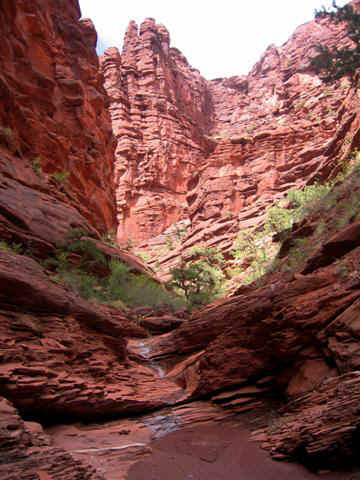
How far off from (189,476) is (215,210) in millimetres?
Result: 37888

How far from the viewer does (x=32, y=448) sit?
3.81 metres

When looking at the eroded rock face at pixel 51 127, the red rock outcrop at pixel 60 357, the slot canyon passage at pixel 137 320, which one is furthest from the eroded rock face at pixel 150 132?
the red rock outcrop at pixel 60 357

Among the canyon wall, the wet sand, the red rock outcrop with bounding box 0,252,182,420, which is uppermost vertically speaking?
the canyon wall

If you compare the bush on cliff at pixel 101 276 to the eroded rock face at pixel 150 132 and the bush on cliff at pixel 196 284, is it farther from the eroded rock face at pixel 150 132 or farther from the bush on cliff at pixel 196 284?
the eroded rock face at pixel 150 132

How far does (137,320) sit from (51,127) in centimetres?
1425

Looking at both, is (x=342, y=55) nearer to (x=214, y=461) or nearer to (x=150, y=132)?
(x=214, y=461)

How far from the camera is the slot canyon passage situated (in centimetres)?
423

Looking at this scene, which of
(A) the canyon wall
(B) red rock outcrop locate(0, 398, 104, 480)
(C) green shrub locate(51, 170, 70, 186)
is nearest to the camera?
(B) red rock outcrop locate(0, 398, 104, 480)

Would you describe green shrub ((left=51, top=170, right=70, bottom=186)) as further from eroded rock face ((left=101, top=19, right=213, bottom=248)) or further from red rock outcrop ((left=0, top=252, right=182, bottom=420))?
eroded rock face ((left=101, top=19, right=213, bottom=248))

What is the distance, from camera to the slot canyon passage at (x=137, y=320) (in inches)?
167

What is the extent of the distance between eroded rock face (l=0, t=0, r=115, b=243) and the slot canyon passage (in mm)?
113

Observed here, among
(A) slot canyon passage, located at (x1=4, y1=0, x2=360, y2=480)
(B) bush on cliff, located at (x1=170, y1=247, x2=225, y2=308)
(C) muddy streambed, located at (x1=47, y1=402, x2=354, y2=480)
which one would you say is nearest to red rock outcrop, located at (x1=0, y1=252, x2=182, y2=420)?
(A) slot canyon passage, located at (x1=4, y1=0, x2=360, y2=480)

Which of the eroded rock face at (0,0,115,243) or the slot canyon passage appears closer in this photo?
the slot canyon passage

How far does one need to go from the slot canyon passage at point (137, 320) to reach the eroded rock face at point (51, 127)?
0.37 ft
